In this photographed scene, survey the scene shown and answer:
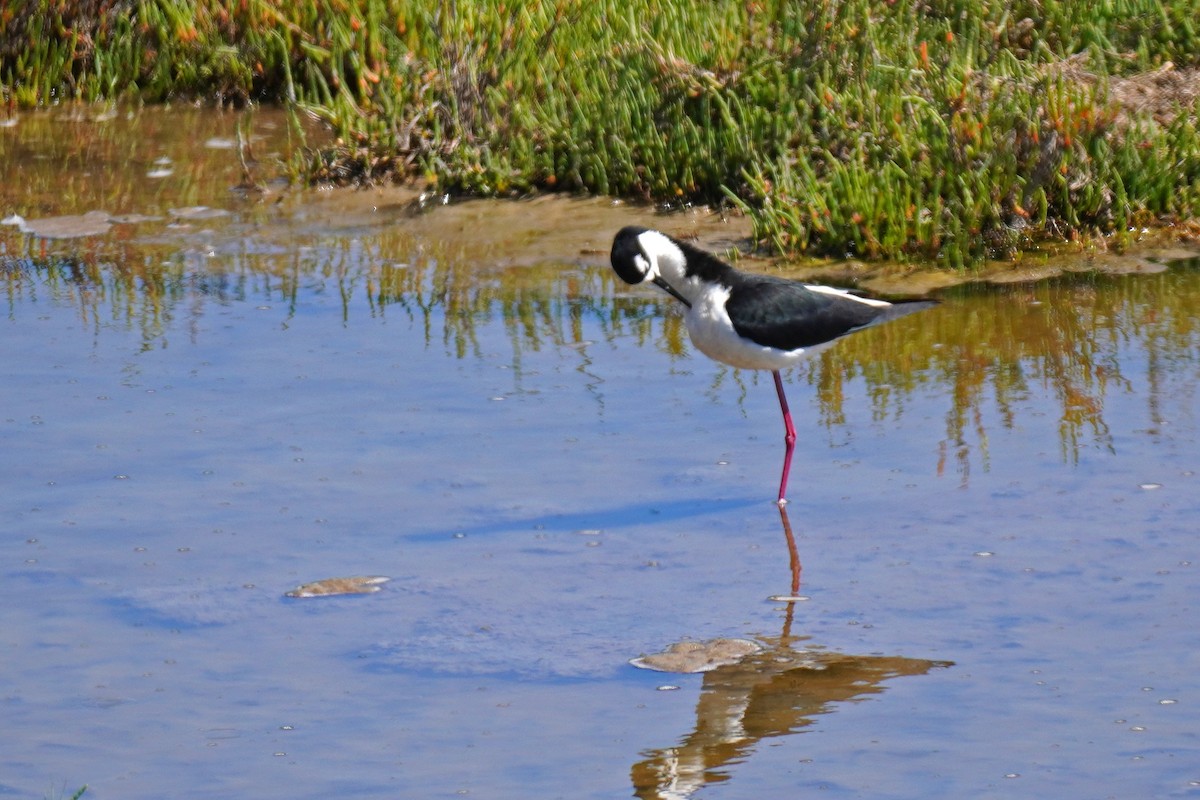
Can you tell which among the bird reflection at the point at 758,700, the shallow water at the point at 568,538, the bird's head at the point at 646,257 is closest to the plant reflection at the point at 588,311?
the shallow water at the point at 568,538

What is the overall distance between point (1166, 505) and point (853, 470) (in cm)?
112

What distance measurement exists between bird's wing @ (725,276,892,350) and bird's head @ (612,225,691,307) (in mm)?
300

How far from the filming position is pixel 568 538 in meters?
5.79

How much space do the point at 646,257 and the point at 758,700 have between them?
238 cm

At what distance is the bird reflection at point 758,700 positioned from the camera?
14.2ft

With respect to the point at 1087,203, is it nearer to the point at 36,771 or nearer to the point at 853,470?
the point at 853,470

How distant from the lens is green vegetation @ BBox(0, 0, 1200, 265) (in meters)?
8.82

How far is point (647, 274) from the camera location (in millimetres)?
6668

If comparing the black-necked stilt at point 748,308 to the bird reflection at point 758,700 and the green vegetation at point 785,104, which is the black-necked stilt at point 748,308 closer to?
the bird reflection at point 758,700

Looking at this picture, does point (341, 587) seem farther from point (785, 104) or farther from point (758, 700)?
point (785, 104)

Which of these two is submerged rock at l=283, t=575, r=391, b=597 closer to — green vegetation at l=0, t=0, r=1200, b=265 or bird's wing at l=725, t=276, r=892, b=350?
bird's wing at l=725, t=276, r=892, b=350

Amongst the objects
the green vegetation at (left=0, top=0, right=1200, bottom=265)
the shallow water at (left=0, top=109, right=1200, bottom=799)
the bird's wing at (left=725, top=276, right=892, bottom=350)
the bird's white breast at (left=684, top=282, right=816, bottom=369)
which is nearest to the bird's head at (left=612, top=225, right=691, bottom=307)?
the bird's white breast at (left=684, top=282, right=816, bottom=369)

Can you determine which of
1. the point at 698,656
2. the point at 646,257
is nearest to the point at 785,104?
the point at 646,257

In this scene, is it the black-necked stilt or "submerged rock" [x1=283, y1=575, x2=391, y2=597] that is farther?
the black-necked stilt
